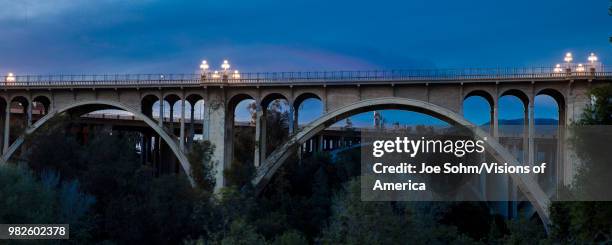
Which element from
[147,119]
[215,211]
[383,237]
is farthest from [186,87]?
[383,237]

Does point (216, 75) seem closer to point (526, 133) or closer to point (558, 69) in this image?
point (526, 133)

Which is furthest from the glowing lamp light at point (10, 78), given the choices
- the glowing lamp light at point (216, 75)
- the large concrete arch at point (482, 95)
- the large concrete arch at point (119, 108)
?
the large concrete arch at point (482, 95)

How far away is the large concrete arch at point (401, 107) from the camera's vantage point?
124 feet

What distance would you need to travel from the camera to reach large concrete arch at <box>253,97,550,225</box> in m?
37.9

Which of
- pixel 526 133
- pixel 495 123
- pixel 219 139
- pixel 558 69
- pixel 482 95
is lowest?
pixel 219 139

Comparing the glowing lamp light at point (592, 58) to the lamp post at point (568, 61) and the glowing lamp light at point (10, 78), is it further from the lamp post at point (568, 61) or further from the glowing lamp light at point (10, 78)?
the glowing lamp light at point (10, 78)

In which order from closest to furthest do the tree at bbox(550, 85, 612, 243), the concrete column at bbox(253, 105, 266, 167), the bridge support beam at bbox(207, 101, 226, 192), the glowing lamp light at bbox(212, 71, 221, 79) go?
the tree at bbox(550, 85, 612, 243) < the concrete column at bbox(253, 105, 266, 167) < the bridge support beam at bbox(207, 101, 226, 192) < the glowing lamp light at bbox(212, 71, 221, 79)

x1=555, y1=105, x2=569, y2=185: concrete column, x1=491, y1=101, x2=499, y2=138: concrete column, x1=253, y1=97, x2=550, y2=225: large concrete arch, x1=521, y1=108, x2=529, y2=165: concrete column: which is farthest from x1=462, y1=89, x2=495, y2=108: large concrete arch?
x1=555, y1=105, x2=569, y2=185: concrete column

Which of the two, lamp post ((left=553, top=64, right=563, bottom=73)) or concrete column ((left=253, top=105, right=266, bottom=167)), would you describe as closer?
lamp post ((left=553, top=64, right=563, bottom=73))

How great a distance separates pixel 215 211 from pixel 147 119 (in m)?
16.2

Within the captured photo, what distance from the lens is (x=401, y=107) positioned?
137ft

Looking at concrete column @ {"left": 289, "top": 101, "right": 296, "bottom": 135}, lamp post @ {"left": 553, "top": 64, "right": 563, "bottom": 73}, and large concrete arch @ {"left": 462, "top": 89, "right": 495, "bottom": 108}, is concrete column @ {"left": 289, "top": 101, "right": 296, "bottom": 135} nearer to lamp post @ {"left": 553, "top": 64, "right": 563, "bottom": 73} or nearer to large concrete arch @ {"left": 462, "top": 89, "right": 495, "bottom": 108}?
large concrete arch @ {"left": 462, "top": 89, "right": 495, "bottom": 108}

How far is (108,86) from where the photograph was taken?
4669 centimetres

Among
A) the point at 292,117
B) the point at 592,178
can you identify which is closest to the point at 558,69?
the point at 292,117
